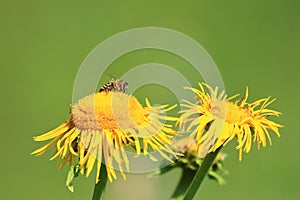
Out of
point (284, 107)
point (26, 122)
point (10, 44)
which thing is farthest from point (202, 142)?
point (10, 44)

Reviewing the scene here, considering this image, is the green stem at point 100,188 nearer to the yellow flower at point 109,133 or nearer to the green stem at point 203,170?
the yellow flower at point 109,133

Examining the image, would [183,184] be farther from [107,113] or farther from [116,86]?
[107,113]

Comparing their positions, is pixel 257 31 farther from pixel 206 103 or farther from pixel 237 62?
pixel 206 103

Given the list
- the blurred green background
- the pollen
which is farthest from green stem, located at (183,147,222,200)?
the blurred green background

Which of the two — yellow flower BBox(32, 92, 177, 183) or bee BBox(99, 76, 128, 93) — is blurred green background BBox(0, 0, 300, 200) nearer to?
bee BBox(99, 76, 128, 93)

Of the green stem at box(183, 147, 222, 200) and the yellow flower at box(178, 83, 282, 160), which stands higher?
the yellow flower at box(178, 83, 282, 160)
